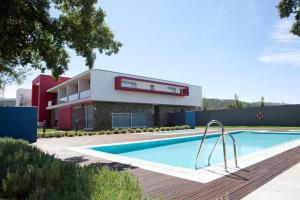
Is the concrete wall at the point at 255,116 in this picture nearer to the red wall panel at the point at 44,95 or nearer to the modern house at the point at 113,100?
the modern house at the point at 113,100

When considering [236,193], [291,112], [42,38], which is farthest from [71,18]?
[291,112]

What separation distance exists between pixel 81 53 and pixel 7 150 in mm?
8146

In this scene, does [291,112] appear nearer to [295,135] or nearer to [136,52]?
[295,135]

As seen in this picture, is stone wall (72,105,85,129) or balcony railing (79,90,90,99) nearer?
balcony railing (79,90,90,99)

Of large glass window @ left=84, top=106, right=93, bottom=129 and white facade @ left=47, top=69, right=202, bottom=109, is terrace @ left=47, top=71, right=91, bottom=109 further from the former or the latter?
large glass window @ left=84, top=106, right=93, bottom=129

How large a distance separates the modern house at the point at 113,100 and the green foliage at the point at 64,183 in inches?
796

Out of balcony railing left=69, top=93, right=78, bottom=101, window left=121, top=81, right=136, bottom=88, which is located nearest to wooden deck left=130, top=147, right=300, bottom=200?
window left=121, top=81, right=136, bottom=88

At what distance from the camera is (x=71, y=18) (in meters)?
12.3

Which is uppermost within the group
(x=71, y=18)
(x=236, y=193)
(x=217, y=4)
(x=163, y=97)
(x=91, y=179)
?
(x=217, y=4)

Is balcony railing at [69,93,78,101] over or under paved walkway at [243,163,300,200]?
over

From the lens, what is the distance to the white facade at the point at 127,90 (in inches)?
1052

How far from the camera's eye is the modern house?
27.1 metres

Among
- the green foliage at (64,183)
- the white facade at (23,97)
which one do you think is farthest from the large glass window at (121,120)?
the white facade at (23,97)

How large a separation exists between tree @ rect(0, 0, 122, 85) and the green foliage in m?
7.79
